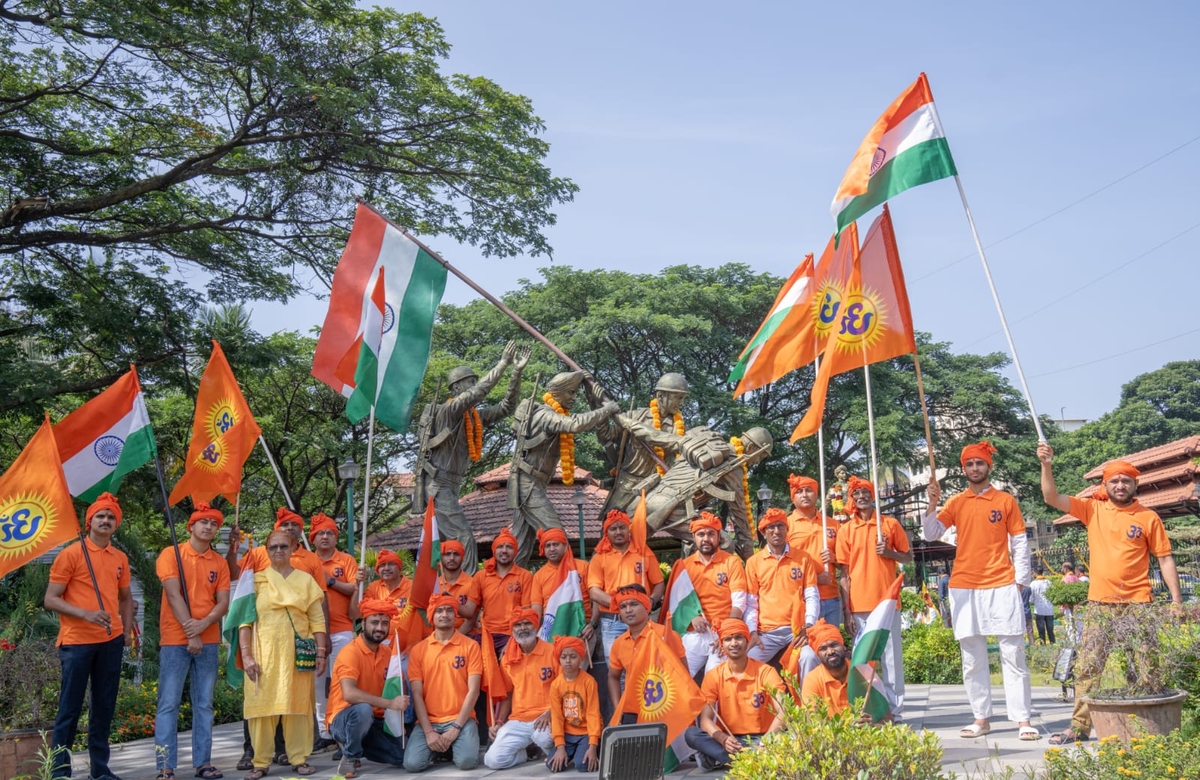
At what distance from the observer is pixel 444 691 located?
25.6ft

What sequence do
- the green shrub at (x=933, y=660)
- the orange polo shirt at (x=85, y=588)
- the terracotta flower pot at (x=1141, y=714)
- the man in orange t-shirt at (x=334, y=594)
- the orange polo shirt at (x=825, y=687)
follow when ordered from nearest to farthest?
the terracotta flower pot at (x=1141, y=714)
the orange polo shirt at (x=825, y=687)
the orange polo shirt at (x=85, y=588)
the man in orange t-shirt at (x=334, y=594)
the green shrub at (x=933, y=660)

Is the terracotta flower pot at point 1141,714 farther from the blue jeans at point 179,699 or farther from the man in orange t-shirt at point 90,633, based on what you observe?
the man in orange t-shirt at point 90,633

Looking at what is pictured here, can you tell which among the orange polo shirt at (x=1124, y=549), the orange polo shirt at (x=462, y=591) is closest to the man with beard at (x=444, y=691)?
the orange polo shirt at (x=462, y=591)

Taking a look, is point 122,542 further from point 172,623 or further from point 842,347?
point 842,347

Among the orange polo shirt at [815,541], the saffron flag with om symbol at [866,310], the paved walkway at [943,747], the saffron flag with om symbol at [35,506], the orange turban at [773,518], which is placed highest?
the saffron flag with om symbol at [866,310]

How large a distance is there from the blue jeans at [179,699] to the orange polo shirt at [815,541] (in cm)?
450

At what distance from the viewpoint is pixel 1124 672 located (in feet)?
20.2

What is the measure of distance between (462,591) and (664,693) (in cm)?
247

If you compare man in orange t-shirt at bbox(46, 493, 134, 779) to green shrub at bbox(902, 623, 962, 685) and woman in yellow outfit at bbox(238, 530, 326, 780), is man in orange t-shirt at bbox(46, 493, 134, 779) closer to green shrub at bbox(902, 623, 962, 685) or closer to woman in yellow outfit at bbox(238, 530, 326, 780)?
woman in yellow outfit at bbox(238, 530, 326, 780)

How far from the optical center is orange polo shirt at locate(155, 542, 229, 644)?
7520 millimetres

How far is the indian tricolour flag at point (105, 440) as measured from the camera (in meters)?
8.00

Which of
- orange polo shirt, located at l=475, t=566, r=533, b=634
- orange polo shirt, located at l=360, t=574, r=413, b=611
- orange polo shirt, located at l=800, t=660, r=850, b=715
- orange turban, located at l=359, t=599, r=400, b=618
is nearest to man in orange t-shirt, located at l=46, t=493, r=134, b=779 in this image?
orange turban, located at l=359, t=599, r=400, b=618

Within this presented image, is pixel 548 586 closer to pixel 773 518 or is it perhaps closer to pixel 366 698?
pixel 366 698

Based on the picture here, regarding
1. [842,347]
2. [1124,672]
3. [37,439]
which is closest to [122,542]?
[37,439]
